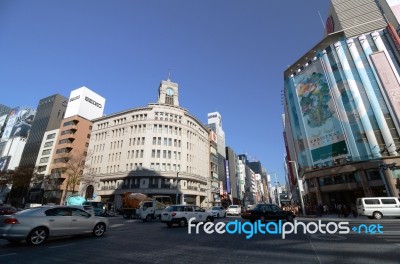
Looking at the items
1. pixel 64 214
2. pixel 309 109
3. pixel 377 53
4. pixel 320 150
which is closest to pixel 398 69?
pixel 377 53

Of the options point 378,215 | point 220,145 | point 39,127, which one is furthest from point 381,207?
point 39,127

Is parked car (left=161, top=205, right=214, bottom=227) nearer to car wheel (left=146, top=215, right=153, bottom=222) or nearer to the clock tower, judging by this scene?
car wheel (left=146, top=215, right=153, bottom=222)

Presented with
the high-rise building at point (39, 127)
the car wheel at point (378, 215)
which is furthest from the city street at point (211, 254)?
the high-rise building at point (39, 127)

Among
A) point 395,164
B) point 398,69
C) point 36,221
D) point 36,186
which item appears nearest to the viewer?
point 36,221

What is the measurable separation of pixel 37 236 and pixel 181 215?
31.2ft

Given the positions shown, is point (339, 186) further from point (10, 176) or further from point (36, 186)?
point (36, 186)

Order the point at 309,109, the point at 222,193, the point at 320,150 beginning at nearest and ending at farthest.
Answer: the point at 320,150, the point at 309,109, the point at 222,193

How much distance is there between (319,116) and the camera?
42469 mm

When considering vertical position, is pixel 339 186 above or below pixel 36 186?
below

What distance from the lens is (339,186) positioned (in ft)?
120

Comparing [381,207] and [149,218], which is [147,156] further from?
[381,207]

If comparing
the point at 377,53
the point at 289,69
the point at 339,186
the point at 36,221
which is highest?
the point at 289,69

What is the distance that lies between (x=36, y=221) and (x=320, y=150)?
43.0 meters

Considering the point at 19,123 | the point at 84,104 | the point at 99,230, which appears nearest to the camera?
the point at 99,230
